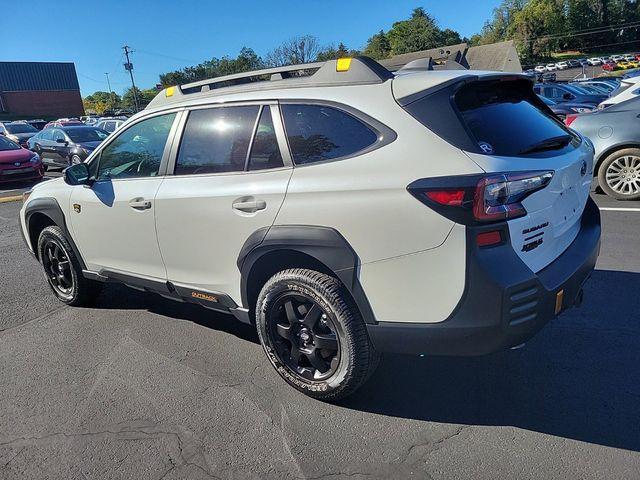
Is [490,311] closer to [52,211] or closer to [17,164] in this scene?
[52,211]

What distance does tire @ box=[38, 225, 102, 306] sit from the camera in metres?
4.18

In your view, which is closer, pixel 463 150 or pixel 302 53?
pixel 463 150

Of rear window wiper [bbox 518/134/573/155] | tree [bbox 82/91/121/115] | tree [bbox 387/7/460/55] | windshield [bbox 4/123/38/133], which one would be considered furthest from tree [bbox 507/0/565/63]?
rear window wiper [bbox 518/134/573/155]

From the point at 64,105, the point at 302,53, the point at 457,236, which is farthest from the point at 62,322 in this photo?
the point at 64,105

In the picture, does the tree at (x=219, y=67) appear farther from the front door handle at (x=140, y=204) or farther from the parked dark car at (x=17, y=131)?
the front door handle at (x=140, y=204)

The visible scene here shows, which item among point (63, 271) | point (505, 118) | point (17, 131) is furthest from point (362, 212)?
point (17, 131)

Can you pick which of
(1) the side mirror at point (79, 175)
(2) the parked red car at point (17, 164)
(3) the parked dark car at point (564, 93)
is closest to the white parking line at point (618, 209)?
(1) the side mirror at point (79, 175)

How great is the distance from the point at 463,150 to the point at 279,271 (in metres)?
1.25

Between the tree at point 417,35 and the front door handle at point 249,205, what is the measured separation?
80.9 m

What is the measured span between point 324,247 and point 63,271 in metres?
3.13

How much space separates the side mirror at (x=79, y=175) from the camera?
12.5 ft

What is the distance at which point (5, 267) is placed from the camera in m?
5.72

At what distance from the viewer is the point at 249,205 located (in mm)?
2732

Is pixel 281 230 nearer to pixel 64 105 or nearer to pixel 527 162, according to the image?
pixel 527 162
